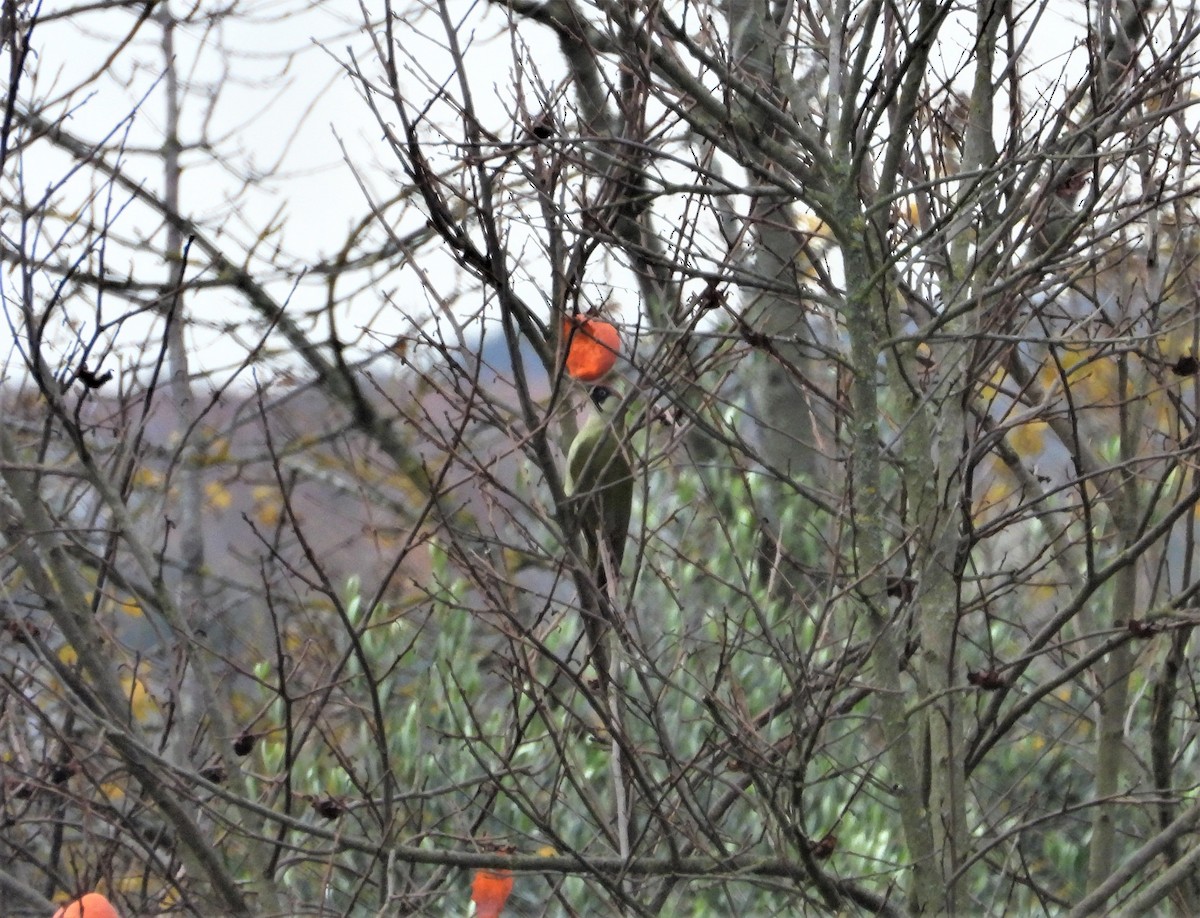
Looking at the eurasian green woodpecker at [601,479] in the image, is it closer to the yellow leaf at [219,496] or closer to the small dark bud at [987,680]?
the small dark bud at [987,680]

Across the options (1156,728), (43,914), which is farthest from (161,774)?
(1156,728)

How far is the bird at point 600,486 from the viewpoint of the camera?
304 centimetres

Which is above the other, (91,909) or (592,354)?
(592,354)

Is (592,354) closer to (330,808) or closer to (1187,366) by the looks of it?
(330,808)

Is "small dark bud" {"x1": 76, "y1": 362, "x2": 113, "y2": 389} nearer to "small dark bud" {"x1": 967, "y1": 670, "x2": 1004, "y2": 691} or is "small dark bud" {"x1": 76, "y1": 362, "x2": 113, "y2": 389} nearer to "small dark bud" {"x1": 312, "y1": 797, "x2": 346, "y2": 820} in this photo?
"small dark bud" {"x1": 312, "y1": 797, "x2": 346, "y2": 820}

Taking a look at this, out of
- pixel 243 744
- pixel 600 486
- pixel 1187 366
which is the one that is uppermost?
pixel 1187 366

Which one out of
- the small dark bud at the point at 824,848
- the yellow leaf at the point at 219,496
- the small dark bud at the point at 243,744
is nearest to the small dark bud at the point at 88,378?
the small dark bud at the point at 243,744

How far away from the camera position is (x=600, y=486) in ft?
10.2

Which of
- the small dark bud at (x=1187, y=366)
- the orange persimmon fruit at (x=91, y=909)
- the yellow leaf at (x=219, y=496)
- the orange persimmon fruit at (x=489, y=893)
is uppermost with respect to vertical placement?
the yellow leaf at (x=219, y=496)

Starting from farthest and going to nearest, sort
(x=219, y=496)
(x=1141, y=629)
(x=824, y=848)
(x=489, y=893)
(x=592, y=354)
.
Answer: (x=219, y=496) → (x=489, y=893) → (x=592, y=354) → (x=824, y=848) → (x=1141, y=629)

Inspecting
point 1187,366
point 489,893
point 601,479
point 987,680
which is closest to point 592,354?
point 601,479

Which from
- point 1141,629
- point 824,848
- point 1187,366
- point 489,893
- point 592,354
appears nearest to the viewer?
point 1141,629

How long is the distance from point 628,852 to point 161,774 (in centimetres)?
106

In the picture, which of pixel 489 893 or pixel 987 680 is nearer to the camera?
pixel 987 680
